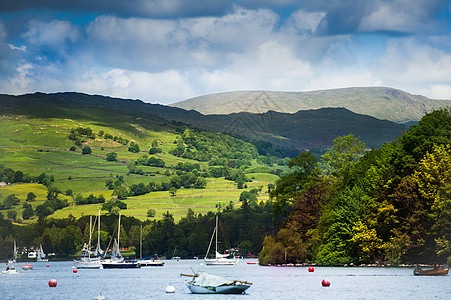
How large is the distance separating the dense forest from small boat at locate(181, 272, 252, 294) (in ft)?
106

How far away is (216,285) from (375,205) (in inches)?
1552

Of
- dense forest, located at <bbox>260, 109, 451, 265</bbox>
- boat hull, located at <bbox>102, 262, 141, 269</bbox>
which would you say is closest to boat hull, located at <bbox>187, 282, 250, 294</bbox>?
dense forest, located at <bbox>260, 109, 451, 265</bbox>

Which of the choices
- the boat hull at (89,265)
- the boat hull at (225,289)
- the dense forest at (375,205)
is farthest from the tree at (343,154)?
the boat hull at (89,265)

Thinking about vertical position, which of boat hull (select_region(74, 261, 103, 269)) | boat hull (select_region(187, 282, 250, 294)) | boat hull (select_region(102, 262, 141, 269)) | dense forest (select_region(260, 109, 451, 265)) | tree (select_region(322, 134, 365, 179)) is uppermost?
tree (select_region(322, 134, 365, 179))

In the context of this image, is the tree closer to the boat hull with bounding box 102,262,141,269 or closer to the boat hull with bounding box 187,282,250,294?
the boat hull with bounding box 102,262,141,269

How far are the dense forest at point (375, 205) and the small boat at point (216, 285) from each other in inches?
1277

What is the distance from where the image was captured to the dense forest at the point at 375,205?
90.1 meters

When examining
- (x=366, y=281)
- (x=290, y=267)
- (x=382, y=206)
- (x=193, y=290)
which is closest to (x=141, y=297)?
(x=193, y=290)

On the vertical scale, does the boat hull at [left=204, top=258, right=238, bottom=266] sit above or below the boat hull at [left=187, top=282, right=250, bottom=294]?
below

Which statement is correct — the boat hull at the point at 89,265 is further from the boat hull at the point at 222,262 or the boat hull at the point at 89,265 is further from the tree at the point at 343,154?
the tree at the point at 343,154

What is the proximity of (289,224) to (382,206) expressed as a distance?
27.0 metres

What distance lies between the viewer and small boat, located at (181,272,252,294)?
67812 mm

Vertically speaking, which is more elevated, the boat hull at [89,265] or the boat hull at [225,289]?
the boat hull at [225,289]

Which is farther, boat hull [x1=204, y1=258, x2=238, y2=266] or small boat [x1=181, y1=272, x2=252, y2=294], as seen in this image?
boat hull [x1=204, y1=258, x2=238, y2=266]
